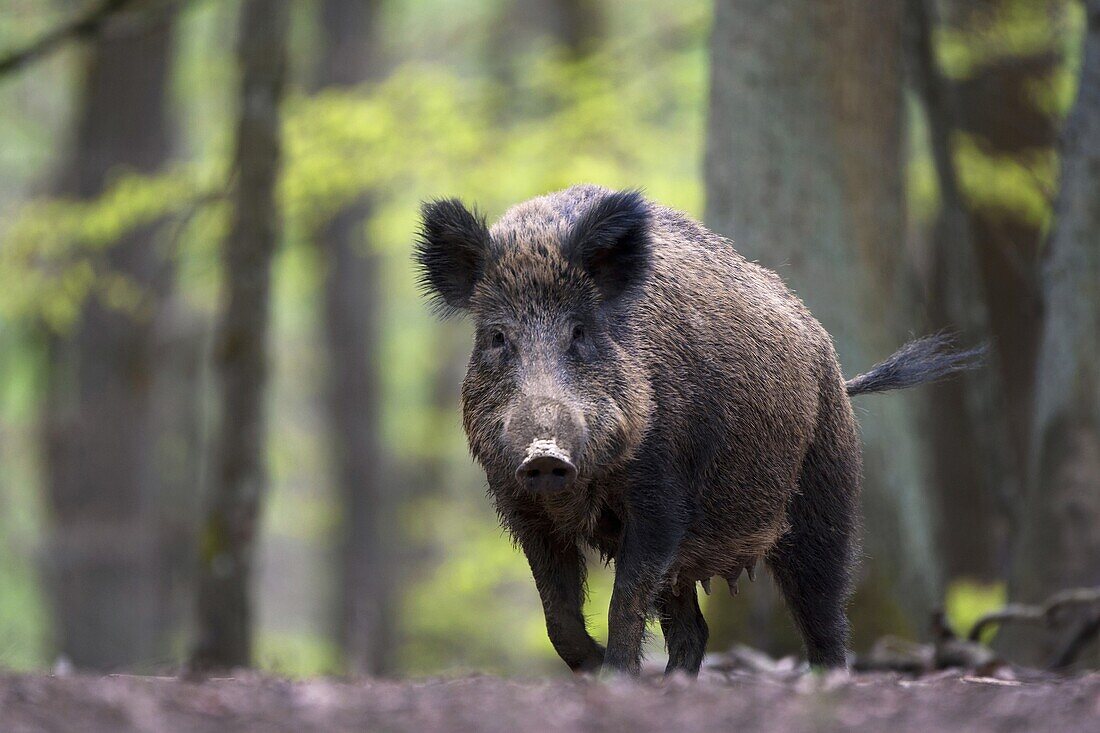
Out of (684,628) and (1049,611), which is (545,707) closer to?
(684,628)

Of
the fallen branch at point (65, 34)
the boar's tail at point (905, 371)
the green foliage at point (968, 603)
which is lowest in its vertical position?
the green foliage at point (968, 603)

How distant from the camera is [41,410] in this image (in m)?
13.7

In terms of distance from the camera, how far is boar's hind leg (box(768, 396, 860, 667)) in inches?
218

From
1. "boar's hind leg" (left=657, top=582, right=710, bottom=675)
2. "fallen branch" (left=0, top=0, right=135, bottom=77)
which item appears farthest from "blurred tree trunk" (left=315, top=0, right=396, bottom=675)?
"boar's hind leg" (left=657, top=582, right=710, bottom=675)

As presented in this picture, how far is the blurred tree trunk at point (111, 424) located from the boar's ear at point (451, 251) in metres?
8.33

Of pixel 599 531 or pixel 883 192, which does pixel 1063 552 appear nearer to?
pixel 883 192

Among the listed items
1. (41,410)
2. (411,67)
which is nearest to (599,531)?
(411,67)

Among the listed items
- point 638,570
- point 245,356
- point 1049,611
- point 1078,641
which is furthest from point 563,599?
point 245,356

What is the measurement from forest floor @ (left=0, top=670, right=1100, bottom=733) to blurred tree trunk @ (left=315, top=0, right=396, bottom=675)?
12.6 meters

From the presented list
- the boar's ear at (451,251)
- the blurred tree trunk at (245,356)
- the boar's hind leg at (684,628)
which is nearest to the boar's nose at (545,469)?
the boar's ear at (451,251)

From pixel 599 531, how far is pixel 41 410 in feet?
33.6

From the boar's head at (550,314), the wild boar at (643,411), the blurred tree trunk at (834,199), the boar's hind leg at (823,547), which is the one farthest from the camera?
the blurred tree trunk at (834,199)

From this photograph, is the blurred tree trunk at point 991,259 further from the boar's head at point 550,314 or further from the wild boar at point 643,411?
the boar's head at point 550,314

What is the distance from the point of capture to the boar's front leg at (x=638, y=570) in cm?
459
